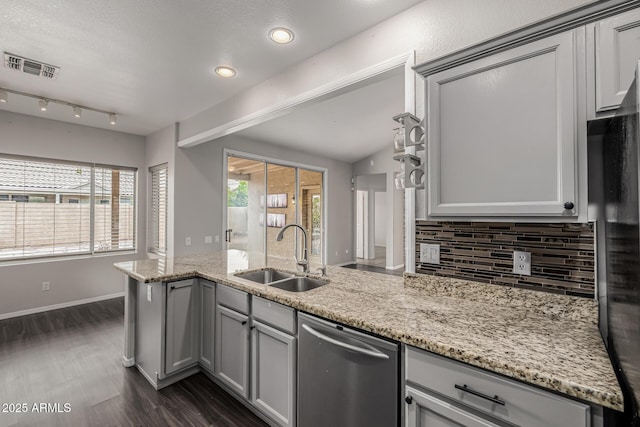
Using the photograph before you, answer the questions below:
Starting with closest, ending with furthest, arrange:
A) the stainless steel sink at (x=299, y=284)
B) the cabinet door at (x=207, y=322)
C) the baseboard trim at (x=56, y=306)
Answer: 1. the stainless steel sink at (x=299, y=284)
2. the cabinet door at (x=207, y=322)
3. the baseboard trim at (x=56, y=306)

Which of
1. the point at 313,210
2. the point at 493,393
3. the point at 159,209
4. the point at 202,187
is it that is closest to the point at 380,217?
the point at 313,210

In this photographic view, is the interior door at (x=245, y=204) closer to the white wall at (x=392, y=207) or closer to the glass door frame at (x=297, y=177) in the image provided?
the glass door frame at (x=297, y=177)

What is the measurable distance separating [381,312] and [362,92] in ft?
11.0

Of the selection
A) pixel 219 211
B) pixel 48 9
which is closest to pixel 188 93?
pixel 48 9

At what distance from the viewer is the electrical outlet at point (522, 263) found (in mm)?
1446

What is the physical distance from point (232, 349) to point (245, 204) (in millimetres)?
3391

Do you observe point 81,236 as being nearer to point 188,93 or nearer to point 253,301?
point 188,93

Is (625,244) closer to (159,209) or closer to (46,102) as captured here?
(46,102)

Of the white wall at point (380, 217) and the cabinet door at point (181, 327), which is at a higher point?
the white wall at point (380, 217)

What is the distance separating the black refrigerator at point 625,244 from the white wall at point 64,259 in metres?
5.61

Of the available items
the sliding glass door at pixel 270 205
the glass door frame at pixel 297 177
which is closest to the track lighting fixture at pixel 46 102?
the glass door frame at pixel 297 177

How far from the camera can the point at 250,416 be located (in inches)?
79.7

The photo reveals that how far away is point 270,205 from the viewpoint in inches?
229

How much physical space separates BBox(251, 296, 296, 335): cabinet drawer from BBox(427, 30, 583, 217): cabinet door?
0.99 metres
